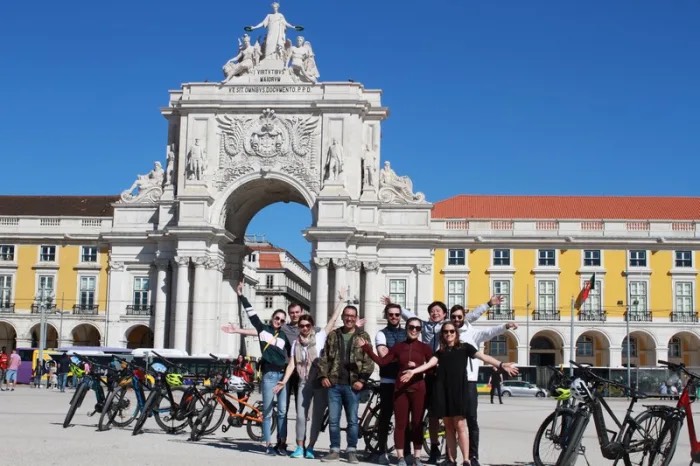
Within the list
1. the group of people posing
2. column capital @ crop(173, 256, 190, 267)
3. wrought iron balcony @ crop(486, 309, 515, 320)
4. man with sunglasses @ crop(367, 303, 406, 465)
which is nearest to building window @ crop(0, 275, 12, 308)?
column capital @ crop(173, 256, 190, 267)

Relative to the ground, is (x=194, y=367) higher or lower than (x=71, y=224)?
lower

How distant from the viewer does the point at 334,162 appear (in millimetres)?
56250

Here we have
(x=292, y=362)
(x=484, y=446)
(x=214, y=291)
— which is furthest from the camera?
(x=214, y=291)

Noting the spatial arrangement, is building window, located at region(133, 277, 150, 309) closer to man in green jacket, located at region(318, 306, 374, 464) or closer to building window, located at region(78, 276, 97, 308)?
building window, located at region(78, 276, 97, 308)

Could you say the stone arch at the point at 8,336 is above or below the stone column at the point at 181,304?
below

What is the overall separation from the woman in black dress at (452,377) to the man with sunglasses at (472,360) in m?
0.21

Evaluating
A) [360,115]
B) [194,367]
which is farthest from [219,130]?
[194,367]

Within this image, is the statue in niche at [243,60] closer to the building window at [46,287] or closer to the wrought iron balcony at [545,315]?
the building window at [46,287]

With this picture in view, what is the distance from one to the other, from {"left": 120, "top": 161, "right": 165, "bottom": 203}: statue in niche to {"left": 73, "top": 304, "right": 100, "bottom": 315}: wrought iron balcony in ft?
22.0

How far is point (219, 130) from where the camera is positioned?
58.3m

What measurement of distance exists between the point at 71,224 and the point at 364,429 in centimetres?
4856

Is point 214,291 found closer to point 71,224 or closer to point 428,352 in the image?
point 71,224

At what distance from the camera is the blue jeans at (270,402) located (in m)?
16.1

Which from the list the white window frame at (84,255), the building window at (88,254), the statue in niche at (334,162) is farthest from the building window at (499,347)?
the building window at (88,254)
